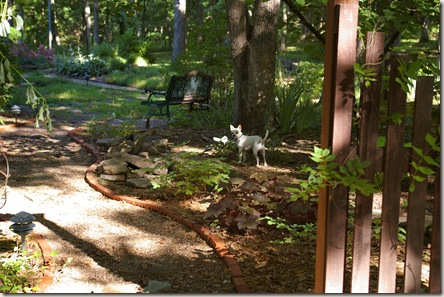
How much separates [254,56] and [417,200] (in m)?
5.48

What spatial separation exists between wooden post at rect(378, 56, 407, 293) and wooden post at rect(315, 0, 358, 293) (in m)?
0.18

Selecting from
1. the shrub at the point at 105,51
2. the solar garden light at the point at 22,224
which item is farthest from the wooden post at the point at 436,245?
the shrub at the point at 105,51

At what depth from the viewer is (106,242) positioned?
434 centimetres

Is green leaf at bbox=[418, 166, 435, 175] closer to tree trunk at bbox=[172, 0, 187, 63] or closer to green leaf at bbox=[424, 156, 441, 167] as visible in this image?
green leaf at bbox=[424, 156, 441, 167]

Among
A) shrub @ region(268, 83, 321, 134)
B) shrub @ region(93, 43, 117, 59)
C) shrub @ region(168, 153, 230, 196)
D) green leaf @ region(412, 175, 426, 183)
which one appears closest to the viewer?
green leaf @ region(412, 175, 426, 183)

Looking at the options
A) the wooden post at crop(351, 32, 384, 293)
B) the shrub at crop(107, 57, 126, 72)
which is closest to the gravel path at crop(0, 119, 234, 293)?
the wooden post at crop(351, 32, 384, 293)

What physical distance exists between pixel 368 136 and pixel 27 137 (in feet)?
25.7

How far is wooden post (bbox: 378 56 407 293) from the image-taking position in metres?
2.25

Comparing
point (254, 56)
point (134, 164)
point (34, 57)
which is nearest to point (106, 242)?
point (134, 164)

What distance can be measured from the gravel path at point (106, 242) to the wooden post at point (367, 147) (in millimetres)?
1220

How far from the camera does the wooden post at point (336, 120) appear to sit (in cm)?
216

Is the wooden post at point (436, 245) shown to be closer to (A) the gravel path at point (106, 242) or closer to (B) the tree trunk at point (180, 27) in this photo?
(A) the gravel path at point (106, 242)

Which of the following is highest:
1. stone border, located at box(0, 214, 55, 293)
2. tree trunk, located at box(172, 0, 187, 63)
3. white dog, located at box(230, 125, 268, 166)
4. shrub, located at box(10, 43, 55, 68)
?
tree trunk, located at box(172, 0, 187, 63)

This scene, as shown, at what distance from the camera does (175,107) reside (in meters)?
12.8
